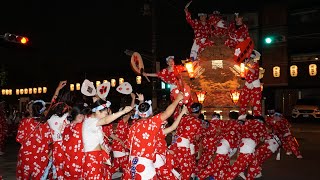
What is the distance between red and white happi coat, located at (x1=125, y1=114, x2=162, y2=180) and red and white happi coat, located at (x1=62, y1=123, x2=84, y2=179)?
1070 millimetres

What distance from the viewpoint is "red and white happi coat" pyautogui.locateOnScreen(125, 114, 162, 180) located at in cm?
488

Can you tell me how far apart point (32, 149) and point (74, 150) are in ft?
4.81

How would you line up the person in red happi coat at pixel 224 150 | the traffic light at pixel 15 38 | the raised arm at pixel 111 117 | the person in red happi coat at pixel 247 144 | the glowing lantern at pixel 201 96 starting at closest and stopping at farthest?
the raised arm at pixel 111 117 → the person in red happi coat at pixel 247 144 → the person in red happi coat at pixel 224 150 → the traffic light at pixel 15 38 → the glowing lantern at pixel 201 96

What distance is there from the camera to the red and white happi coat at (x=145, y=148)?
16.0 ft

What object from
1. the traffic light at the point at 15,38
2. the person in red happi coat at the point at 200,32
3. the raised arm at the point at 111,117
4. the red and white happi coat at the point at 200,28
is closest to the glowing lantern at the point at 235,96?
the person in red happi coat at the point at 200,32

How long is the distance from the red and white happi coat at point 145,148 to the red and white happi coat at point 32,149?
2.51 meters

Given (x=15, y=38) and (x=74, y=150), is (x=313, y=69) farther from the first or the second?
(x=74, y=150)

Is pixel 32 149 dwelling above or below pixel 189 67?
below

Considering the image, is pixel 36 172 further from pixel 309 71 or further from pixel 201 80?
pixel 309 71

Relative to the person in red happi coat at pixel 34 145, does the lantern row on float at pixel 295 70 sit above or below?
above

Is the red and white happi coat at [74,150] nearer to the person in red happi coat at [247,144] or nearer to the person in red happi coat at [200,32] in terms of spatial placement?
the person in red happi coat at [247,144]

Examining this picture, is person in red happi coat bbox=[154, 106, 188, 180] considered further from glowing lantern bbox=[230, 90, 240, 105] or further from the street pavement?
glowing lantern bbox=[230, 90, 240, 105]

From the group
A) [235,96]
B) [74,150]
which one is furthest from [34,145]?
[235,96]

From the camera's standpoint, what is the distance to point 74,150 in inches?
219
